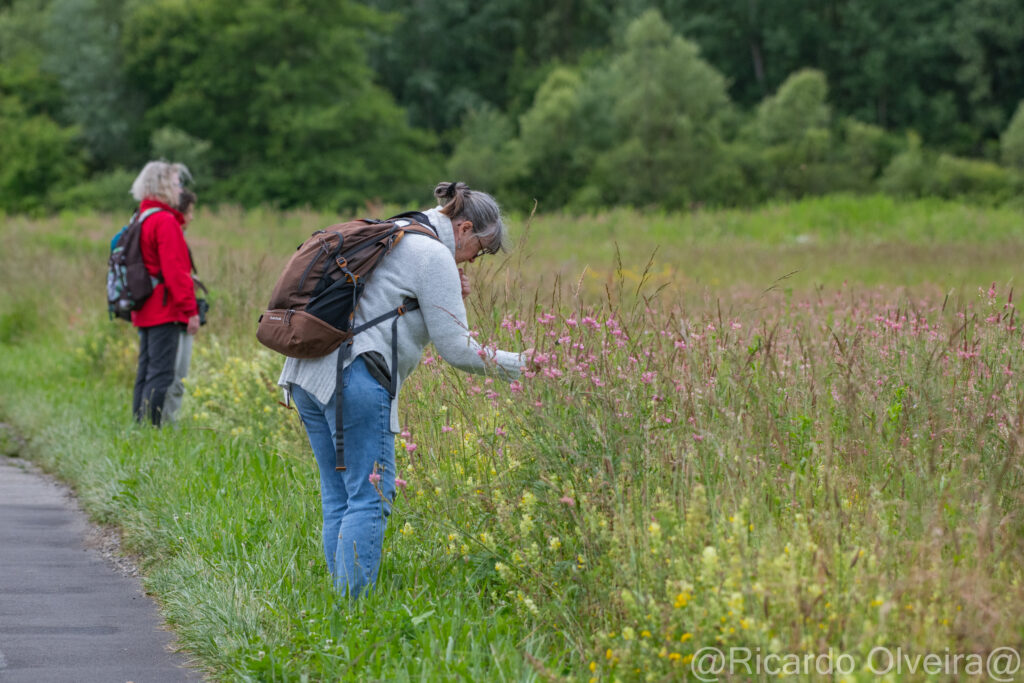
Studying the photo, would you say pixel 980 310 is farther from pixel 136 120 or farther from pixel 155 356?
pixel 136 120

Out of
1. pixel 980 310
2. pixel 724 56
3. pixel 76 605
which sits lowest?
pixel 76 605

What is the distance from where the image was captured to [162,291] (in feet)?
27.6

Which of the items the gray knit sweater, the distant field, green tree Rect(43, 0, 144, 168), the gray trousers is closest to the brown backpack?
the gray knit sweater

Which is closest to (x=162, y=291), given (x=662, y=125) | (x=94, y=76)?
(x=662, y=125)

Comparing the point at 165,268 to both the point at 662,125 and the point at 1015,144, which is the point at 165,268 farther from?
the point at 1015,144

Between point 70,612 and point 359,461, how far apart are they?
1.68 metres

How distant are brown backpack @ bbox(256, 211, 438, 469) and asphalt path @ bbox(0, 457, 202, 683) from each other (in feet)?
3.73

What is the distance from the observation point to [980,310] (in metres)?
6.10

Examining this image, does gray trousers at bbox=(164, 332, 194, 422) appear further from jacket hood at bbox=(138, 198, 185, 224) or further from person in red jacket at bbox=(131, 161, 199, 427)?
jacket hood at bbox=(138, 198, 185, 224)

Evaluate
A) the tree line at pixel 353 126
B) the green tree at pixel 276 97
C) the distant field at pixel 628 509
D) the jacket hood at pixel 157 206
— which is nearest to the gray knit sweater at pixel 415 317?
the distant field at pixel 628 509

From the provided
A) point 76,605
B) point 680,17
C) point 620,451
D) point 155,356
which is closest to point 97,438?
point 155,356

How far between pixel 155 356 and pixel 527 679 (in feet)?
17.9

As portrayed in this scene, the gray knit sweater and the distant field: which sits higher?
the gray knit sweater

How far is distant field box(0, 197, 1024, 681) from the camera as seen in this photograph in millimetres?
3365
